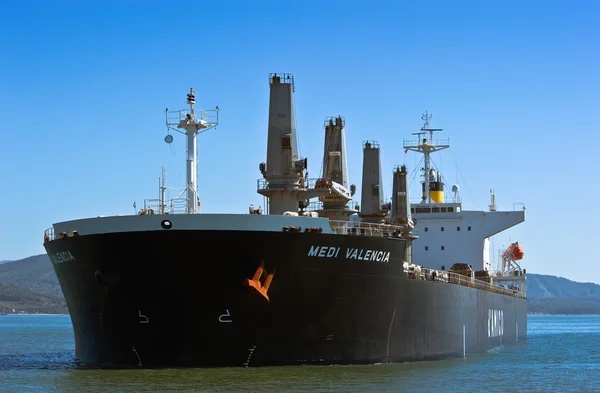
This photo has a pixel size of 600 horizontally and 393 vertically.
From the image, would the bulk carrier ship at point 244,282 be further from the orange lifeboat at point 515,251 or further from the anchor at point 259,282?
the orange lifeboat at point 515,251

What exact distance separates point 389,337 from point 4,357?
607 inches

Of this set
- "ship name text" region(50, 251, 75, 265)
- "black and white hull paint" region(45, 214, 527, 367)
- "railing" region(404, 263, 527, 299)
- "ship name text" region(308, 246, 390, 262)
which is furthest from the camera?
"railing" region(404, 263, 527, 299)

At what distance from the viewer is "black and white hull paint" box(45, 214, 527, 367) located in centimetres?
2270

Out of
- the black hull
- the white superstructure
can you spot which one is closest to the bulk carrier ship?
the black hull

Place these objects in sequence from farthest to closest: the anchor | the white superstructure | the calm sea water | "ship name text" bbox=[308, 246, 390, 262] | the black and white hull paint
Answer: the white superstructure → "ship name text" bbox=[308, 246, 390, 262] → the black and white hull paint → the anchor → the calm sea water

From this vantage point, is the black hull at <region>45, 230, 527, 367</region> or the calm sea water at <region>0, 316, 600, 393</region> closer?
the calm sea water at <region>0, 316, 600, 393</region>

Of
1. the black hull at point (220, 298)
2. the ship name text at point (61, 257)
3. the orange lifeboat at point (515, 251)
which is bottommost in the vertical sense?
the black hull at point (220, 298)

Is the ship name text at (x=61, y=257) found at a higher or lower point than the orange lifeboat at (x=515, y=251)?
lower

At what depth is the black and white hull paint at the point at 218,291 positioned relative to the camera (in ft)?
74.5

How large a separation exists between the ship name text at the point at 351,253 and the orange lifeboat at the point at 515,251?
95.9 ft

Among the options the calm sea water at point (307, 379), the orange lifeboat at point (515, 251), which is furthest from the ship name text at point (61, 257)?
the orange lifeboat at point (515, 251)

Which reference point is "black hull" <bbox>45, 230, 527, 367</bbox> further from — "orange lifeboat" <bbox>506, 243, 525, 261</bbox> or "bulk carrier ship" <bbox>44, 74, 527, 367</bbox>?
"orange lifeboat" <bbox>506, 243, 525, 261</bbox>

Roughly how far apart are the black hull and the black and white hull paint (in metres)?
0.03

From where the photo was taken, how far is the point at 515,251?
2109 inches
